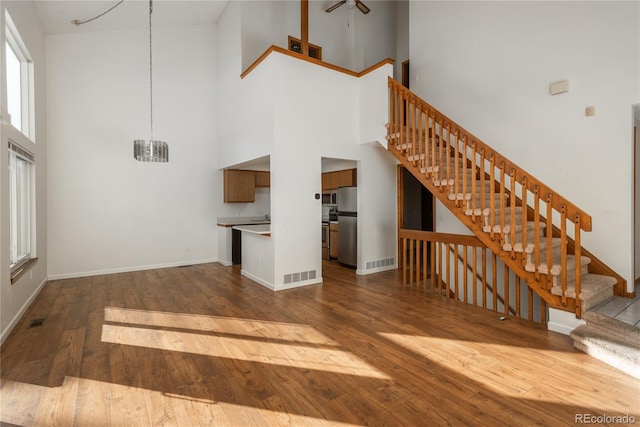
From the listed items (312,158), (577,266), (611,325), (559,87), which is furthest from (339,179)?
(611,325)

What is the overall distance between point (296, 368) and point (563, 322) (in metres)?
2.57

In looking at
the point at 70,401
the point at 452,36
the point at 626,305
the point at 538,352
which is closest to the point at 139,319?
the point at 70,401

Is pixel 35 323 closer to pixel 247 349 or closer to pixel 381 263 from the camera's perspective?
pixel 247 349

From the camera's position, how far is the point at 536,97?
4.24 meters

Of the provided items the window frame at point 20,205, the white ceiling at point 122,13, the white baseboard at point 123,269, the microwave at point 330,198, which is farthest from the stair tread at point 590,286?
the white ceiling at point 122,13

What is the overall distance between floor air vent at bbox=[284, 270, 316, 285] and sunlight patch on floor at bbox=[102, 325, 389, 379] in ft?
5.74

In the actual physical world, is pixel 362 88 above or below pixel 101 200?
above

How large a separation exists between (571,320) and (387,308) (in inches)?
69.0

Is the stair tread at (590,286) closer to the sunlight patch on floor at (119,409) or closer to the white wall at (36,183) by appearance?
the sunlight patch on floor at (119,409)

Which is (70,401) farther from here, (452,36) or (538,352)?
(452,36)

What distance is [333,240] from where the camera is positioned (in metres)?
6.75

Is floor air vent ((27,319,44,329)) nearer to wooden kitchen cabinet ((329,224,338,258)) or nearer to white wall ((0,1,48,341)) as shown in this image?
white wall ((0,1,48,341))

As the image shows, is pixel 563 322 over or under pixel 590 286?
under

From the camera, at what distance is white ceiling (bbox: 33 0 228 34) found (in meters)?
4.55
